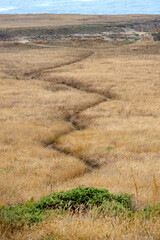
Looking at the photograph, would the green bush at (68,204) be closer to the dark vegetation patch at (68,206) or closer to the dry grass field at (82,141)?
the dark vegetation patch at (68,206)

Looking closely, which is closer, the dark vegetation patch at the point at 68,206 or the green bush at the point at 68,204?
the dark vegetation patch at the point at 68,206

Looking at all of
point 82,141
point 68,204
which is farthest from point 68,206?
point 82,141

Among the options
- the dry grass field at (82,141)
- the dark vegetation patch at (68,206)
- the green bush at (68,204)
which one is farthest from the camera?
the green bush at (68,204)

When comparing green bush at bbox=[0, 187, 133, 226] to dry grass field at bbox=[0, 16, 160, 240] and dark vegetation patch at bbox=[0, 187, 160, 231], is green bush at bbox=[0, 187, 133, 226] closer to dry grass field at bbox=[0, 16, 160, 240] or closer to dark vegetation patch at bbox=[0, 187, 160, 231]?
dark vegetation patch at bbox=[0, 187, 160, 231]

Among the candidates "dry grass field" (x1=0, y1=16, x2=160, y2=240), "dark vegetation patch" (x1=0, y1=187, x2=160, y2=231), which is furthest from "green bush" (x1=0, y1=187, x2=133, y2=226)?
"dry grass field" (x1=0, y1=16, x2=160, y2=240)

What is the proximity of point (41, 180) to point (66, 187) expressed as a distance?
4.02 feet

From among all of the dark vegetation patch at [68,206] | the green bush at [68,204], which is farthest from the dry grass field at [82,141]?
the green bush at [68,204]

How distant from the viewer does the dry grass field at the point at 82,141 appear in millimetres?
5805

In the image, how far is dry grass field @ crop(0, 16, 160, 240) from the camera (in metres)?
5.80

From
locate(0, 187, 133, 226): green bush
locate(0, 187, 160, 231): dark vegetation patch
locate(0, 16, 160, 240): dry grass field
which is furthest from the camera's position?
locate(0, 187, 133, 226): green bush

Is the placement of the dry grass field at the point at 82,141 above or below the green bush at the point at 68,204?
below

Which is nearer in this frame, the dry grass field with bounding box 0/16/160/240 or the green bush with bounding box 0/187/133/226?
the dry grass field with bounding box 0/16/160/240

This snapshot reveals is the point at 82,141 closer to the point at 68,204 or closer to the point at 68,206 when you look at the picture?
the point at 68,206

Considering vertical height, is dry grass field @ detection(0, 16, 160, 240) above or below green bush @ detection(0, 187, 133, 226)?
below
